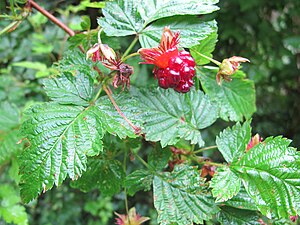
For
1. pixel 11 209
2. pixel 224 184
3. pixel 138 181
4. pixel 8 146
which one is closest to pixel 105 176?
pixel 138 181

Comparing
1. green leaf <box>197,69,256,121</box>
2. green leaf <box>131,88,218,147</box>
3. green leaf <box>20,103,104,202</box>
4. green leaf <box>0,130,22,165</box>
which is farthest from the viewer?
green leaf <box>0,130,22,165</box>

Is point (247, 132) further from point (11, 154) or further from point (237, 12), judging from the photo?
point (237, 12)

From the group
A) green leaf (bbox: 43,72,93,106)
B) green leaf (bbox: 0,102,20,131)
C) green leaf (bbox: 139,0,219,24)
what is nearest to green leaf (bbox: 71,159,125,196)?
green leaf (bbox: 43,72,93,106)

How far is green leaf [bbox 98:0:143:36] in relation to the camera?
596 millimetres

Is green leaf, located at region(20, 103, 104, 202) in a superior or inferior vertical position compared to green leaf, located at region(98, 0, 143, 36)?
inferior

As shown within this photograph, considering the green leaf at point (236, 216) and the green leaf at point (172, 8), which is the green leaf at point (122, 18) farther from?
the green leaf at point (236, 216)

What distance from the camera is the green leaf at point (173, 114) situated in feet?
2.04

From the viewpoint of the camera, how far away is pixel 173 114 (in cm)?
66

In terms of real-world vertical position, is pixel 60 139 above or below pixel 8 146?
above

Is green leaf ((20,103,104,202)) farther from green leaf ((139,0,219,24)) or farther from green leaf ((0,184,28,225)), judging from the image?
green leaf ((0,184,28,225))

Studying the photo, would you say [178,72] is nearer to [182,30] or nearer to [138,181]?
[182,30]

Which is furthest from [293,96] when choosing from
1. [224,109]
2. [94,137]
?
[94,137]

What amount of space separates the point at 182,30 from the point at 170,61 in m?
0.08

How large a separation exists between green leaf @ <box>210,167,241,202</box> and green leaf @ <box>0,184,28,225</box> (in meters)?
0.57
